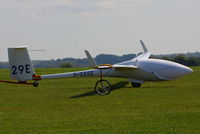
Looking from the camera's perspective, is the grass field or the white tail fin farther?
the white tail fin

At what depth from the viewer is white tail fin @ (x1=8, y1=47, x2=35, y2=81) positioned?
20562 mm

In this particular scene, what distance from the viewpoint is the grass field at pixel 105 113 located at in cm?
1175

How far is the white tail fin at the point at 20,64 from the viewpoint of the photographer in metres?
20.6

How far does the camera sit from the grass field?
38.5 feet

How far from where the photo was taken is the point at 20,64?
20938mm

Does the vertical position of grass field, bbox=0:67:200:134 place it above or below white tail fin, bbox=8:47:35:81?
below

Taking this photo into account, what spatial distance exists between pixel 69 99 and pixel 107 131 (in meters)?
8.91

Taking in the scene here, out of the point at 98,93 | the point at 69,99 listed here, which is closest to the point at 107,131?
the point at 69,99

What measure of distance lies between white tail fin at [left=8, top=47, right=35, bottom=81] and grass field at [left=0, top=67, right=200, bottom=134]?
1.13m

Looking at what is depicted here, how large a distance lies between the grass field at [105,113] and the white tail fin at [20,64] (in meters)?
1.13

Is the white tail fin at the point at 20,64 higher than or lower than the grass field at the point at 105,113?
Result: higher

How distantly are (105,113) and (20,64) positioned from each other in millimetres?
7521

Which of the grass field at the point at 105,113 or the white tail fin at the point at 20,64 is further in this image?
the white tail fin at the point at 20,64

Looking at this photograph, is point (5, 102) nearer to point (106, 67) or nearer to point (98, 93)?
point (98, 93)
